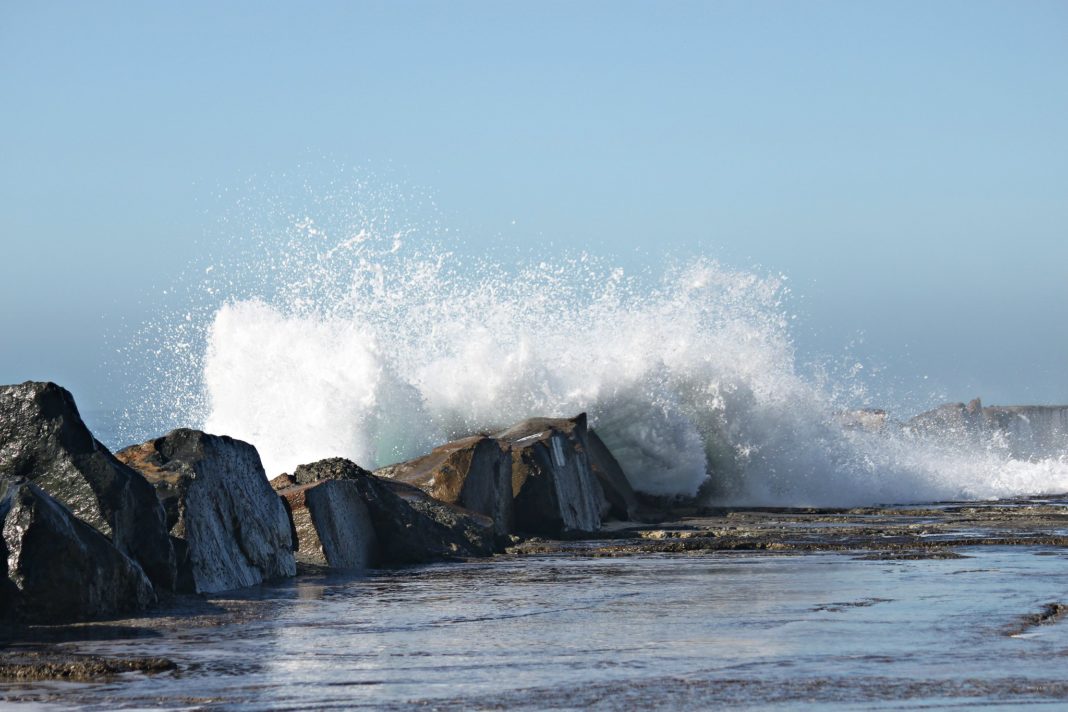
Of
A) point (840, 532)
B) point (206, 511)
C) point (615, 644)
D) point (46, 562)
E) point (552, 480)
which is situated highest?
point (552, 480)

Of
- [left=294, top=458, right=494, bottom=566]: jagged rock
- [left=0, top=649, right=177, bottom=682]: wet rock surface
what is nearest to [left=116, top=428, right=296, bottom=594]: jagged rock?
[left=294, top=458, right=494, bottom=566]: jagged rock

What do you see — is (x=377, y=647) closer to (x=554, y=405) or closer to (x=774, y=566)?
(x=774, y=566)

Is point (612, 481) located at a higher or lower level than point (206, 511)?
higher

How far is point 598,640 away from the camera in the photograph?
30.1 ft

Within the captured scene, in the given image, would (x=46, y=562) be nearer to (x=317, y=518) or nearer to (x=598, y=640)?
(x=598, y=640)

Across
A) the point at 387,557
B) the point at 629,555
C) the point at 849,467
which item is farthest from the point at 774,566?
the point at 849,467

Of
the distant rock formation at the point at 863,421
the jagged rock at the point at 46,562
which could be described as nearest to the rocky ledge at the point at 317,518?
the jagged rock at the point at 46,562

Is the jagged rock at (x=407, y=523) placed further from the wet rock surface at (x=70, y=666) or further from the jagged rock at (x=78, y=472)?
the wet rock surface at (x=70, y=666)

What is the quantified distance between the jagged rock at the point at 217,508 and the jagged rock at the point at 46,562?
145 cm

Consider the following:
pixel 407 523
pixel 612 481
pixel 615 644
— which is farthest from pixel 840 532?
pixel 615 644

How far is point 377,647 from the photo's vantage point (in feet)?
29.5

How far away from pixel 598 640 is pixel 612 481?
12667 millimetres

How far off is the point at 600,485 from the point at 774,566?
7663 mm

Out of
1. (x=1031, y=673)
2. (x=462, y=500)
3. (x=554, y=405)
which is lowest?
(x=1031, y=673)
